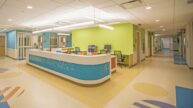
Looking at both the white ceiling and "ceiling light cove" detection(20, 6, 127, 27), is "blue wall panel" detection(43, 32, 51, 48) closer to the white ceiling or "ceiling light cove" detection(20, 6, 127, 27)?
"ceiling light cove" detection(20, 6, 127, 27)

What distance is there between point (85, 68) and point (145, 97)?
6.39 ft

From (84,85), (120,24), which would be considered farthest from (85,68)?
(120,24)

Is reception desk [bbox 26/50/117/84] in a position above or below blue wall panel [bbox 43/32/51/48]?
below

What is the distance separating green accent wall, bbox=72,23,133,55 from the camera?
24.4 ft

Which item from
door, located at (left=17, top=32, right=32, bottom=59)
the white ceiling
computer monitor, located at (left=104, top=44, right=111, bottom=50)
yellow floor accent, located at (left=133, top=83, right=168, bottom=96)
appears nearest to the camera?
yellow floor accent, located at (left=133, top=83, right=168, bottom=96)

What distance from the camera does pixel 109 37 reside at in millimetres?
8320

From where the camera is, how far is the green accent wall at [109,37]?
24.4ft

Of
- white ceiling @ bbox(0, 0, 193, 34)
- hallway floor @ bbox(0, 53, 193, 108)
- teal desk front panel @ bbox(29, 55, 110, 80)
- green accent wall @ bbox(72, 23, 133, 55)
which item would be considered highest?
white ceiling @ bbox(0, 0, 193, 34)

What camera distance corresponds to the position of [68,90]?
12.0 feet

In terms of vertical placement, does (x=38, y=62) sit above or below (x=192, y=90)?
above

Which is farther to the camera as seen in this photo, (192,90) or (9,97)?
(192,90)

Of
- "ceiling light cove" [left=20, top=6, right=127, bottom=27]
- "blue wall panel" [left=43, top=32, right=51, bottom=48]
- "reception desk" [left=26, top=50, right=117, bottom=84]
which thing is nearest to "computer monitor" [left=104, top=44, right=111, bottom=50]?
"ceiling light cove" [left=20, top=6, right=127, bottom=27]

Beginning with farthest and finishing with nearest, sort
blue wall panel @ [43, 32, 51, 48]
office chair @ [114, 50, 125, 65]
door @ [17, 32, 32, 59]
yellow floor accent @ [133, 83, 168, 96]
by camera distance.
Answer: blue wall panel @ [43, 32, 51, 48] → door @ [17, 32, 32, 59] → office chair @ [114, 50, 125, 65] → yellow floor accent @ [133, 83, 168, 96]

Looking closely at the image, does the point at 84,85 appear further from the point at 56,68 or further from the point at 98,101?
the point at 56,68
